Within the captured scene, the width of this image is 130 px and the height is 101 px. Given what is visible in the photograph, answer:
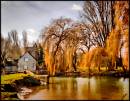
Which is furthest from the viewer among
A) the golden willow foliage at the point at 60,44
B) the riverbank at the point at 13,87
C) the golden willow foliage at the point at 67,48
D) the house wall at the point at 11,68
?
the house wall at the point at 11,68

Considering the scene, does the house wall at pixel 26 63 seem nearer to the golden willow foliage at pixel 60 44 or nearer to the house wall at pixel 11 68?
the house wall at pixel 11 68

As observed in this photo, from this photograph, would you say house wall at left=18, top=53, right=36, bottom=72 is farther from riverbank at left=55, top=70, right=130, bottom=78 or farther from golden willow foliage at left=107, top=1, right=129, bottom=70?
golden willow foliage at left=107, top=1, right=129, bottom=70

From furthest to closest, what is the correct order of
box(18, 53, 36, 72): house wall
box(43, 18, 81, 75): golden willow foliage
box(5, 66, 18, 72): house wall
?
box(18, 53, 36, 72): house wall
box(5, 66, 18, 72): house wall
box(43, 18, 81, 75): golden willow foliage

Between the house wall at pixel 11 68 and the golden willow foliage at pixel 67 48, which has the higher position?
the golden willow foliage at pixel 67 48

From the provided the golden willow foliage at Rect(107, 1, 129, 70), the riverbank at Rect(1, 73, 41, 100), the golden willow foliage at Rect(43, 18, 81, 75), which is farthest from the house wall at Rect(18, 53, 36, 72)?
the golden willow foliage at Rect(107, 1, 129, 70)

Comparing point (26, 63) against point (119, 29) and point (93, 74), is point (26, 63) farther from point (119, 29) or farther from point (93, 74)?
point (119, 29)

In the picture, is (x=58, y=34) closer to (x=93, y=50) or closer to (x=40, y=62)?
(x=93, y=50)

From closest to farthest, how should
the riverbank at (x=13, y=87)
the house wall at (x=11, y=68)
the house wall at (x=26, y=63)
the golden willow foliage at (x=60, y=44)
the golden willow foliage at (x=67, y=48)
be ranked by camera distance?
the riverbank at (x=13, y=87) < the golden willow foliage at (x=67, y=48) < the golden willow foliage at (x=60, y=44) < the house wall at (x=11, y=68) < the house wall at (x=26, y=63)

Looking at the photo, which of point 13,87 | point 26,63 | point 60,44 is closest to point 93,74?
point 60,44

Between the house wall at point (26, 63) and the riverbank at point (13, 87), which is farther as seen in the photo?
the house wall at point (26, 63)

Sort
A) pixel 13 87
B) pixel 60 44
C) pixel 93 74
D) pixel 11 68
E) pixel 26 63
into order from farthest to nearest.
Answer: pixel 26 63, pixel 11 68, pixel 93 74, pixel 60 44, pixel 13 87

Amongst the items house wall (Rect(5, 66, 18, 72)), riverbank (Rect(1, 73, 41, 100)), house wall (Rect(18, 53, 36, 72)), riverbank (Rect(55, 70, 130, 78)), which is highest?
house wall (Rect(18, 53, 36, 72))

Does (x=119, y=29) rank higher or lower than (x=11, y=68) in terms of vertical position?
higher

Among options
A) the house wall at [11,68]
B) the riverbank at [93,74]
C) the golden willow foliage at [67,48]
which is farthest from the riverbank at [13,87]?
the house wall at [11,68]
